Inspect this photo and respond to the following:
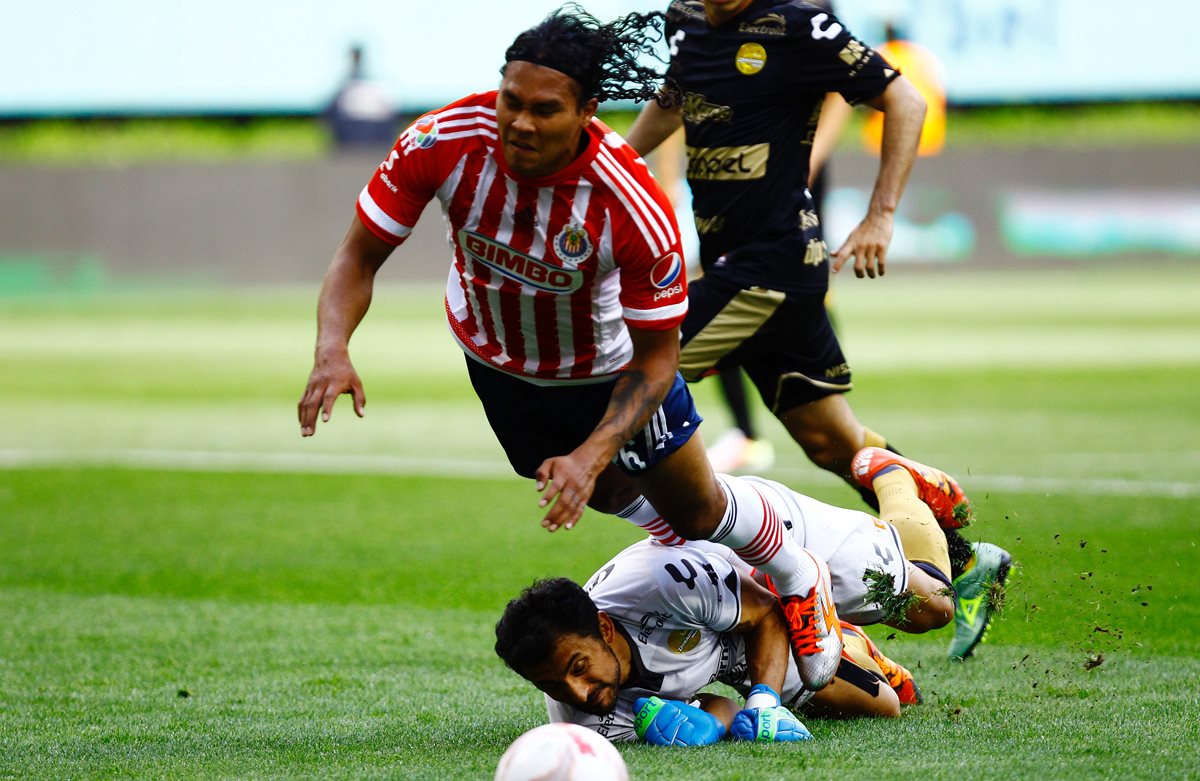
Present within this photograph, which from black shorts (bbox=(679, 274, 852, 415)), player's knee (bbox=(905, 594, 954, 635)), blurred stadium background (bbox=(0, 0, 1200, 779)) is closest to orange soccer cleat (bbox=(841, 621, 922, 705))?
blurred stadium background (bbox=(0, 0, 1200, 779))

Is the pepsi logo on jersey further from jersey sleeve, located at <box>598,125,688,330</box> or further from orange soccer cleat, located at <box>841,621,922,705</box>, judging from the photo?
orange soccer cleat, located at <box>841,621,922,705</box>

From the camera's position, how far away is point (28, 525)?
8836 mm

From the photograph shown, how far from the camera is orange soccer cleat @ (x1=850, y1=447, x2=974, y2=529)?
593cm

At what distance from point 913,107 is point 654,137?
39.2 inches

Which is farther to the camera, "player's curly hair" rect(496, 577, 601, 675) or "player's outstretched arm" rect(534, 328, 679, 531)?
"player's curly hair" rect(496, 577, 601, 675)

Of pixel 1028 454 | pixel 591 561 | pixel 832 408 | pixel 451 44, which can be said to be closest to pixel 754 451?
pixel 1028 454

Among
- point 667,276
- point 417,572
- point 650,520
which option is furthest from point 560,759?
point 417,572

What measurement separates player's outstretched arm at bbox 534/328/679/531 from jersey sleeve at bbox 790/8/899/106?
2.17 metres

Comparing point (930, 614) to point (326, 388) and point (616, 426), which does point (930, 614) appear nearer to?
point (616, 426)

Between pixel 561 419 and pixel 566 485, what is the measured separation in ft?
2.59

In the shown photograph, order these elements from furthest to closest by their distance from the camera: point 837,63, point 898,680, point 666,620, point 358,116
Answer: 1. point 358,116
2. point 837,63
3. point 898,680
4. point 666,620

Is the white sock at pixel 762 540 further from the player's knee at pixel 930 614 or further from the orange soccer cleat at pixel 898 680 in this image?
the player's knee at pixel 930 614

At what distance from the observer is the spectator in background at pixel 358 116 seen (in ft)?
87.8

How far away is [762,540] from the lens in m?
4.87
